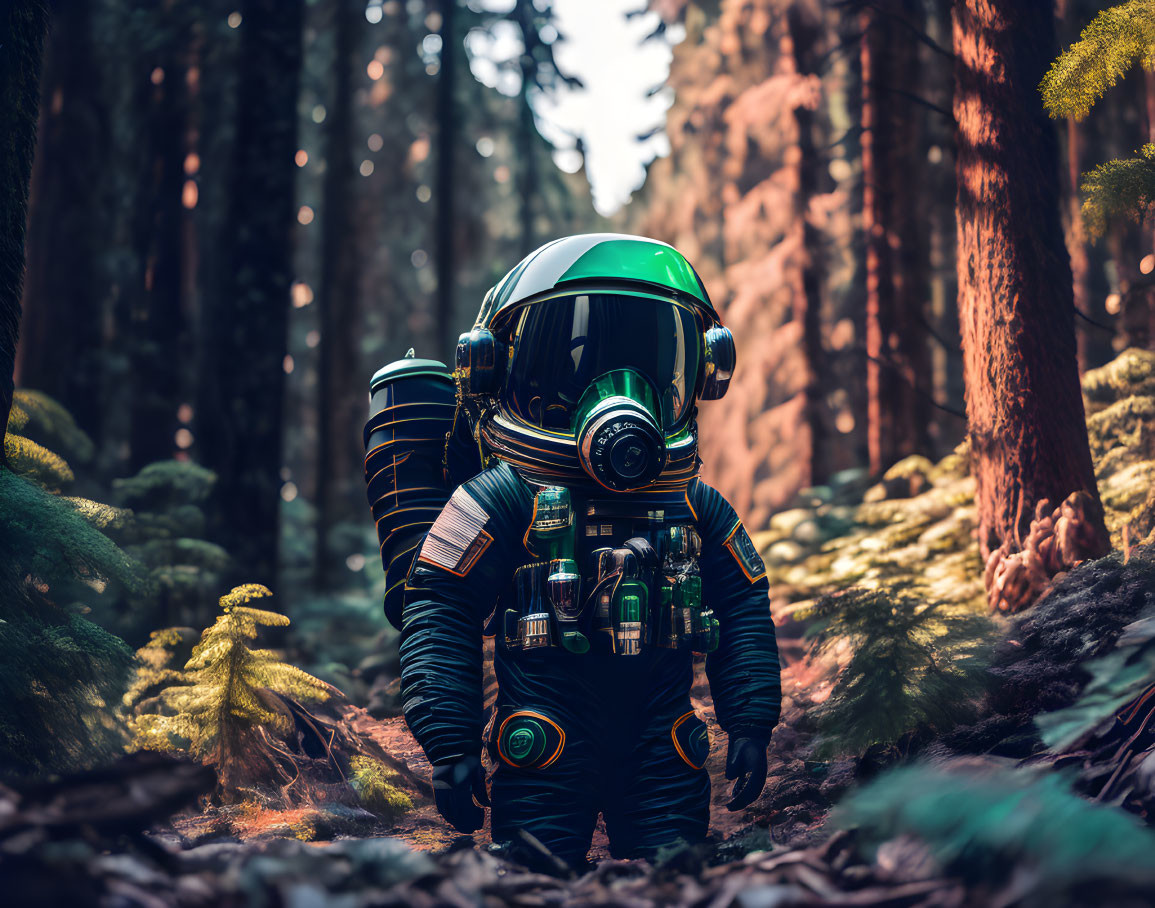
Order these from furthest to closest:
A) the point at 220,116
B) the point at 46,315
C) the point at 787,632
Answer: the point at 220,116 → the point at 46,315 → the point at 787,632

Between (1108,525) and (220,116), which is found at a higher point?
(220,116)

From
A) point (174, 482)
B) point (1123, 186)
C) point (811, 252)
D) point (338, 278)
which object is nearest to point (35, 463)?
point (174, 482)

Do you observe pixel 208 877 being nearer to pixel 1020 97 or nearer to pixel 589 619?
pixel 589 619

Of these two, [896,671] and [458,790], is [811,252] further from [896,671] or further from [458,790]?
[458,790]

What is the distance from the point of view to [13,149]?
12.1 ft

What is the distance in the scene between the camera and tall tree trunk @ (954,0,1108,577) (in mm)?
4688

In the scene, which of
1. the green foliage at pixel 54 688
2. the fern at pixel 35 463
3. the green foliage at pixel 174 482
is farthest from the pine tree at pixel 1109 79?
the green foliage at pixel 174 482

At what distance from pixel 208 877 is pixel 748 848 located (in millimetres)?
1810

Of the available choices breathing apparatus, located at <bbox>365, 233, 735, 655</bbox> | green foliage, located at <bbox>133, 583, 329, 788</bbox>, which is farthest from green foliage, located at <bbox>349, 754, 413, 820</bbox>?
breathing apparatus, located at <bbox>365, 233, 735, 655</bbox>

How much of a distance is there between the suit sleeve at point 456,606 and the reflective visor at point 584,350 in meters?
0.35

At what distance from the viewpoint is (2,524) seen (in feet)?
12.0

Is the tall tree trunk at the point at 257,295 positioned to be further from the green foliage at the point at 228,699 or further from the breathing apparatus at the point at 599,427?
the breathing apparatus at the point at 599,427

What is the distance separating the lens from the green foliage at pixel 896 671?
12.0 ft

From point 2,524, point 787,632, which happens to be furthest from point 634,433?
point 787,632
